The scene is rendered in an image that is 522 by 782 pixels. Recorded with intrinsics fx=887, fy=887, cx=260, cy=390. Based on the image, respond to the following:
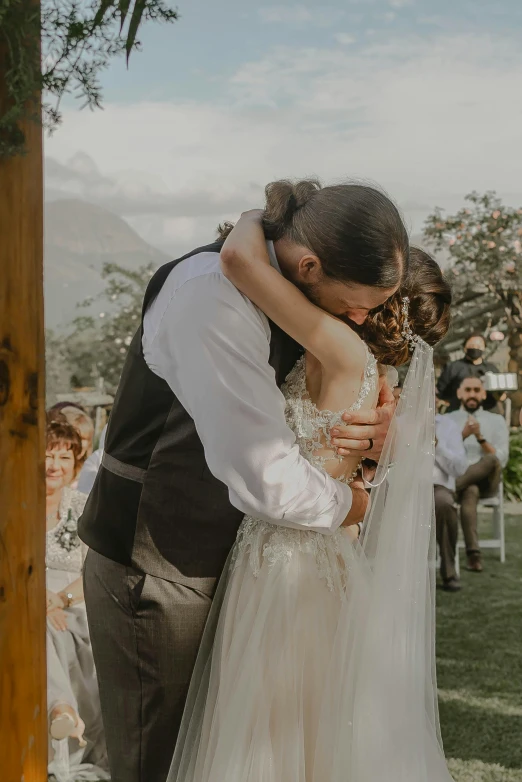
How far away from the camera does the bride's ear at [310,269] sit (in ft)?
5.87

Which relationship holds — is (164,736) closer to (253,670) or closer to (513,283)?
(253,670)

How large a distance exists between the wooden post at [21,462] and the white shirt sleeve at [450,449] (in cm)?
587

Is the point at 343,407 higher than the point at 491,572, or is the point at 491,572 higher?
the point at 343,407

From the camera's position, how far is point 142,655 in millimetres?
1880

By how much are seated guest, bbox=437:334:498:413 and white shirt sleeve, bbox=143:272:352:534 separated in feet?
22.5

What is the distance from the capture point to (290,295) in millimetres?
1762

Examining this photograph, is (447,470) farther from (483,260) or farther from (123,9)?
(123,9)

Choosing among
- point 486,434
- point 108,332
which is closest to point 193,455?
point 486,434

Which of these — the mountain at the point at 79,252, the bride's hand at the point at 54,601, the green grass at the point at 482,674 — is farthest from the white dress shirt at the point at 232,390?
the mountain at the point at 79,252

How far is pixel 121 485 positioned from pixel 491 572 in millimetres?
6427

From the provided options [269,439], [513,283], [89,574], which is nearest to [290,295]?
[269,439]

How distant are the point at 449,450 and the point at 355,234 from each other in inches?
238

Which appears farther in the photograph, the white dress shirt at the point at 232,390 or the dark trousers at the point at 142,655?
the dark trousers at the point at 142,655

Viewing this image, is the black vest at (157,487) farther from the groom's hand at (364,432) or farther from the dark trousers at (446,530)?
the dark trousers at (446,530)
